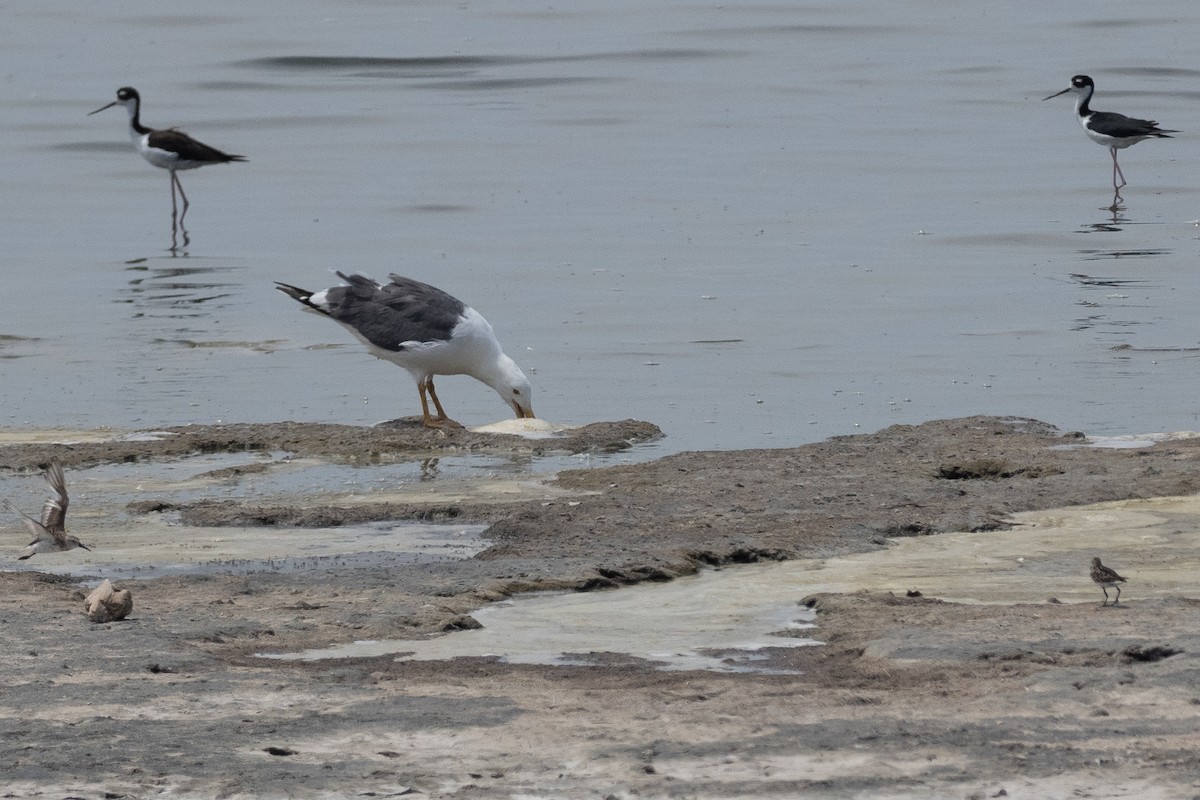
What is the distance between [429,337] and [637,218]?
9.58 meters

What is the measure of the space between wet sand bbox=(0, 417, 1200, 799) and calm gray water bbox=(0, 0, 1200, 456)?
10.4 ft

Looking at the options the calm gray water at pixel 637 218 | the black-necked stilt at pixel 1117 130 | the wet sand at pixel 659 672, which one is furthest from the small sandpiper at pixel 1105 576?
the black-necked stilt at pixel 1117 130

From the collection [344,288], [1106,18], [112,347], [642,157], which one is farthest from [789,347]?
[1106,18]

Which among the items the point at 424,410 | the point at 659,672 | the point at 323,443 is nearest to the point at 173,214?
the point at 424,410

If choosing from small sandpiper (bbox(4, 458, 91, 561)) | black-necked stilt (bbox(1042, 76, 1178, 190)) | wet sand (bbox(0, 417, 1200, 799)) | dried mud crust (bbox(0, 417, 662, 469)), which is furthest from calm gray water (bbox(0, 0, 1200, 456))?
small sandpiper (bbox(4, 458, 91, 561))

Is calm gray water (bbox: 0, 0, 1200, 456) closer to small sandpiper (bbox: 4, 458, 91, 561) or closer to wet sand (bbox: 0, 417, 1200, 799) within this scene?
wet sand (bbox: 0, 417, 1200, 799)

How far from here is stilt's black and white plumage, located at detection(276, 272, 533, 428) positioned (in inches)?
462

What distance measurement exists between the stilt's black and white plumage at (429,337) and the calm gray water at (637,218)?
1.90 ft

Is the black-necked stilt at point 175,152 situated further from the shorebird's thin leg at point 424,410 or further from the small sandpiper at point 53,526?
the small sandpiper at point 53,526

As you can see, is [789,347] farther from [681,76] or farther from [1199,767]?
[681,76]

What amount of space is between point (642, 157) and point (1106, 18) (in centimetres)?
1985

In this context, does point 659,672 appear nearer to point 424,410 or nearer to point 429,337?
point 424,410

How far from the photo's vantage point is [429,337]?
11766 mm

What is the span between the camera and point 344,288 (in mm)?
12281
